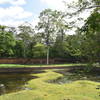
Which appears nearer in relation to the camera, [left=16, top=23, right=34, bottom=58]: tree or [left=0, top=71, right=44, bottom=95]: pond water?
[left=0, top=71, right=44, bottom=95]: pond water

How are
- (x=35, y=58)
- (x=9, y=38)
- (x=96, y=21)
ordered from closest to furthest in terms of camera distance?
(x=96, y=21), (x=9, y=38), (x=35, y=58)

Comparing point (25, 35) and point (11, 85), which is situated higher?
point (25, 35)

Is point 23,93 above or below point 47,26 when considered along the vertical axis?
below

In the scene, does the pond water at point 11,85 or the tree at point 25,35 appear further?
the tree at point 25,35

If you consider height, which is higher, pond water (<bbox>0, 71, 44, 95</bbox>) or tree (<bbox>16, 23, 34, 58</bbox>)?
tree (<bbox>16, 23, 34, 58</bbox>)

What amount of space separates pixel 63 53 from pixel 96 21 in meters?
42.2

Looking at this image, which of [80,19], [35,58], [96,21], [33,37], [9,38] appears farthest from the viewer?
[33,37]

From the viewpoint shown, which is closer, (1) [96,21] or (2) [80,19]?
(1) [96,21]

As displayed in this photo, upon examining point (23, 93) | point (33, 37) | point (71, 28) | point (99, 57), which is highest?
point (33, 37)

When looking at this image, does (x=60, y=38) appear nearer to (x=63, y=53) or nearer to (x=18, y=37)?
(x=63, y=53)

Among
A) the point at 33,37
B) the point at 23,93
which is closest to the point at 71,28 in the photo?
the point at 23,93

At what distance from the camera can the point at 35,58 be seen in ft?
157

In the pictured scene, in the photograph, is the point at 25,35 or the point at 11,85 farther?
the point at 25,35

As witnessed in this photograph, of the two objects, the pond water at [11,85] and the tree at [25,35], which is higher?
the tree at [25,35]
